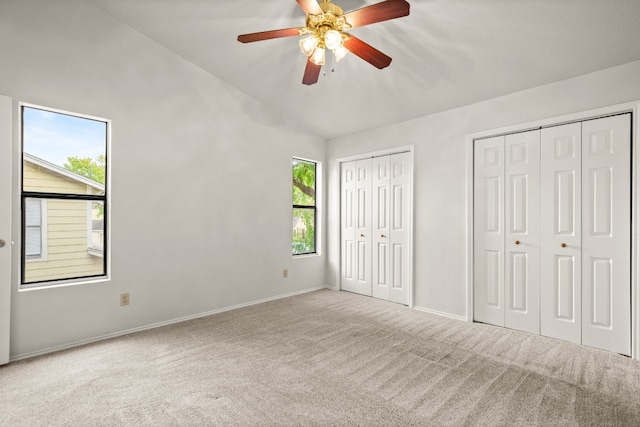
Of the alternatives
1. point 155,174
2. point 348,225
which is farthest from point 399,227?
point 155,174

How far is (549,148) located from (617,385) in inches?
82.1

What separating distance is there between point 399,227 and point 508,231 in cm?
137

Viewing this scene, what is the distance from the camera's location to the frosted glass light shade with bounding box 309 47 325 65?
2383 millimetres

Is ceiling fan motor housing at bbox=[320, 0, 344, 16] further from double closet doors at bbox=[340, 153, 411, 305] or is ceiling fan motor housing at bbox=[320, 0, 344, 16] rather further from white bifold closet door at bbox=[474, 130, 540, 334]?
double closet doors at bbox=[340, 153, 411, 305]

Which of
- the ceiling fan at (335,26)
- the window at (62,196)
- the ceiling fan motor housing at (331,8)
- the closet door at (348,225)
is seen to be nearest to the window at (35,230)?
the window at (62,196)

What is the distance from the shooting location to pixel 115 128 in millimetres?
3281

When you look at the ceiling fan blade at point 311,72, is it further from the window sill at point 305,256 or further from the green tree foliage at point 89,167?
the window sill at point 305,256

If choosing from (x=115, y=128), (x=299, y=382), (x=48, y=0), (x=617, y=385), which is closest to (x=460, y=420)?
(x=299, y=382)

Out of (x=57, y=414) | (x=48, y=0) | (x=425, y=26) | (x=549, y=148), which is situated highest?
(x=48, y=0)

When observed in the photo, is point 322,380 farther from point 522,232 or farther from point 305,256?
point 305,256

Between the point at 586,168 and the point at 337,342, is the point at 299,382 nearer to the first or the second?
the point at 337,342

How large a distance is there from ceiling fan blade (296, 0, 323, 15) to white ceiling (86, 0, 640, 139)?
0.68 meters

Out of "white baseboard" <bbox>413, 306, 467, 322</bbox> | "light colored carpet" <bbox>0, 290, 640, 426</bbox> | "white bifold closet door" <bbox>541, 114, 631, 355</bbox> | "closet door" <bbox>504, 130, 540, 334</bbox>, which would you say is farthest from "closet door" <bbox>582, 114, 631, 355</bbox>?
"white baseboard" <bbox>413, 306, 467, 322</bbox>

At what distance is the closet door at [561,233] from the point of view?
3119mm
